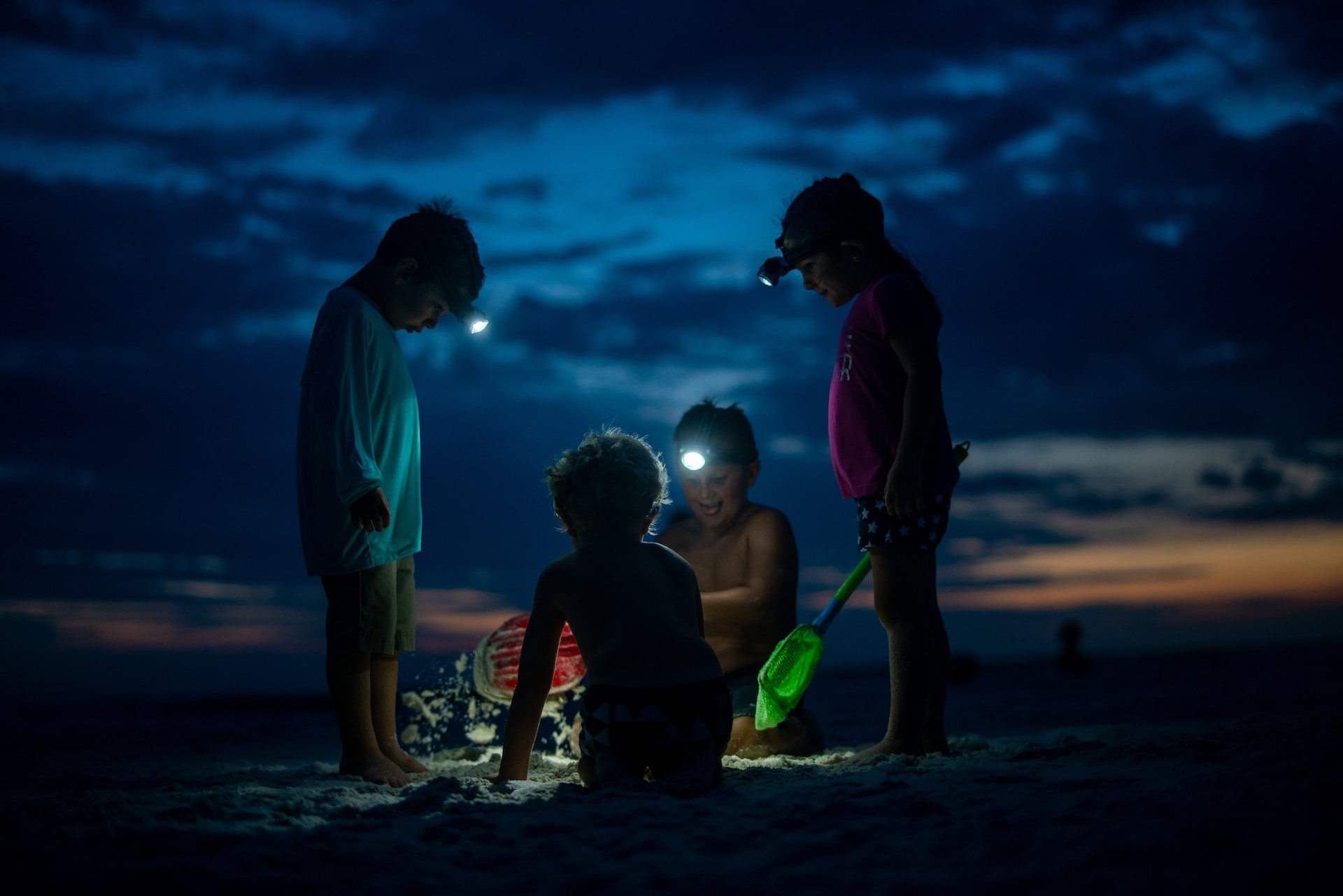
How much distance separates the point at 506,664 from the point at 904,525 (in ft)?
5.65

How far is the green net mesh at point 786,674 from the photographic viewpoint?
339 cm

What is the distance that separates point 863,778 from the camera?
2494mm

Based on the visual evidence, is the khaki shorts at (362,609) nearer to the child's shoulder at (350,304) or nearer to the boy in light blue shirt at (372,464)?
the boy in light blue shirt at (372,464)

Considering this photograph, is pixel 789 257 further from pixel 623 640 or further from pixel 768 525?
pixel 623 640

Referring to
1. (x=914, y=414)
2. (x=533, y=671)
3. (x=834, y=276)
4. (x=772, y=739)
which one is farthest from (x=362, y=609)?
(x=834, y=276)

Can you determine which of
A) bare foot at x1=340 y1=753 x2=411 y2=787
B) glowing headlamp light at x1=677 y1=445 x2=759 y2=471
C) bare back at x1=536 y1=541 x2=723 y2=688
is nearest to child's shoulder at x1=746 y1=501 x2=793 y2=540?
glowing headlamp light at x1=677 y1=445 x2=759 y2=471

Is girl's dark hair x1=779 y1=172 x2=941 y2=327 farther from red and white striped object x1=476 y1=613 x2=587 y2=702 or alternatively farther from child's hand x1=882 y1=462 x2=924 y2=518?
red and white striped object x1=476 y1=613 x2=587 y2=702

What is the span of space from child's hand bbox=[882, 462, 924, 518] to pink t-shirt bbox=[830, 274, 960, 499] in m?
0.12

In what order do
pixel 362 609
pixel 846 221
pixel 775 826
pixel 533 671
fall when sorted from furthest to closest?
pixel 846 221
pixel 362 609
pixel 533 671
pixel 775 826

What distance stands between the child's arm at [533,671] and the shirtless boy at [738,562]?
3.84 ft

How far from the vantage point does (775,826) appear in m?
1.99

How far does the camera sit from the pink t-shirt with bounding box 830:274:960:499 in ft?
10.1

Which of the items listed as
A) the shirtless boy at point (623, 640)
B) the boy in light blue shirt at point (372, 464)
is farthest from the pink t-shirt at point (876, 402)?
the boy in light blue shirt at point (372, 464)

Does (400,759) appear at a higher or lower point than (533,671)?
lower
